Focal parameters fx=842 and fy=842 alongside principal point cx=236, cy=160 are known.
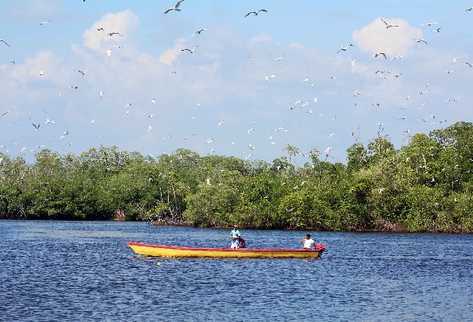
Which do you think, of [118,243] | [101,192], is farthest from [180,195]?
[118,243]

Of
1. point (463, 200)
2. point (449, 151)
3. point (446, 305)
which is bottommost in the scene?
point (446, 305)

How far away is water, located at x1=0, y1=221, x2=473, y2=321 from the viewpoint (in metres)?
39.0

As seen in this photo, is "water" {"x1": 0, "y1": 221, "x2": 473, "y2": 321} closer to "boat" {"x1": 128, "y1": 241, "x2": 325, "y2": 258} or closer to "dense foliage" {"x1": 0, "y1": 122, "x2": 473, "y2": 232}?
"boat" {"x1": 128, "y1": 241, "x2": 325, "y2": 258}

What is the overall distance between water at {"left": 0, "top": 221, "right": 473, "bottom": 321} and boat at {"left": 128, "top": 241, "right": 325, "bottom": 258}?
2.28ft

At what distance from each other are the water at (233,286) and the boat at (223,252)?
2.28 feet

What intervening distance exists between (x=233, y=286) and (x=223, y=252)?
13.3 m

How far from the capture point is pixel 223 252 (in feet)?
206

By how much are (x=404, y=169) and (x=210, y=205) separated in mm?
29973

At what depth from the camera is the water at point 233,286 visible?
39.0m

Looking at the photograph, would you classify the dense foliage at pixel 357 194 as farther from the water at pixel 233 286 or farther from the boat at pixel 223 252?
the boat at pixel 223 252

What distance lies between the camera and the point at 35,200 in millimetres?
160625

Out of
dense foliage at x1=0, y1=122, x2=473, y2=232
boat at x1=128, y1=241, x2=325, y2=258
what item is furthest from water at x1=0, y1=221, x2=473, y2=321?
dense foliage at x1=0, y1=122, x2=473, y2=232

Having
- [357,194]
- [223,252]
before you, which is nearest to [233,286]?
[223,252]

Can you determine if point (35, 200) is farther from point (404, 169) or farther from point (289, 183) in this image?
point (404, 169)
